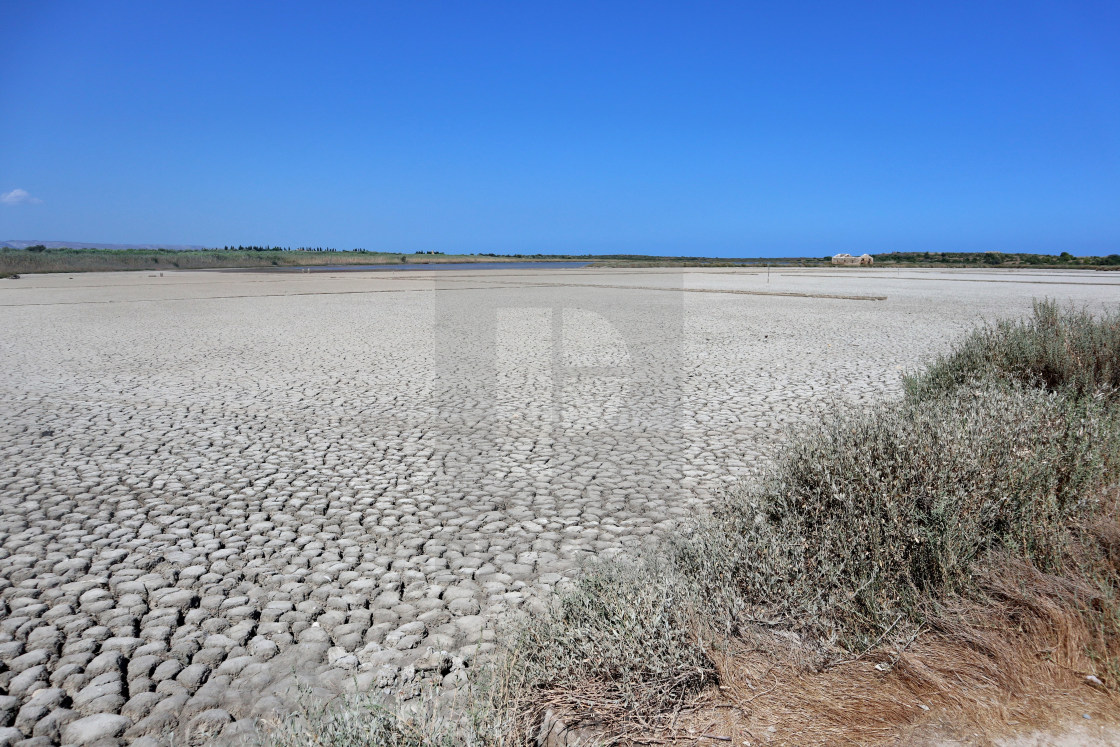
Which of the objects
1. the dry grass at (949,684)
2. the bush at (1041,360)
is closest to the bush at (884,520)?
the dry grass at (949,684)

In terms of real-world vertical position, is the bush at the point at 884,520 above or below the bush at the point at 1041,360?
below

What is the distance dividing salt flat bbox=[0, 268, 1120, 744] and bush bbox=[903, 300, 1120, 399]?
0.87m

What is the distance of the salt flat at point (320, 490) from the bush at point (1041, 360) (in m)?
0.87

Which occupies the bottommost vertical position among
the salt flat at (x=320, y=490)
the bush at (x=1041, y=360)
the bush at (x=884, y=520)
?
the salt flat at (x=320, y=490)

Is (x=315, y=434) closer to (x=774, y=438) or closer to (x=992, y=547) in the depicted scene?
(x=774, y=438)

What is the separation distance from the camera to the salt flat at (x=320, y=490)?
8.61ft

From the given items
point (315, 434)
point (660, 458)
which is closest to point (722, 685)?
point (660, 458)

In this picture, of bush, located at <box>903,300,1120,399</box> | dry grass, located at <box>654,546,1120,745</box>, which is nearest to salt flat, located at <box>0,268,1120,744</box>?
bush, located at <box>903,300,1120,399</box>

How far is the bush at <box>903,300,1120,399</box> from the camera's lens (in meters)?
5.89

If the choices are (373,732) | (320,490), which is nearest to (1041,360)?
(320,490)

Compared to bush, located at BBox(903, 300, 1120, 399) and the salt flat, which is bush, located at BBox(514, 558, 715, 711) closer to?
the salt flat

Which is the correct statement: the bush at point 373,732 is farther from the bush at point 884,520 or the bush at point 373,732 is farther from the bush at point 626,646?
the bush at point 884,520

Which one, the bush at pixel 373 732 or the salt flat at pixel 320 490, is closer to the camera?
the bush at pixel 373 732

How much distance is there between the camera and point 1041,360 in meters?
6.33
